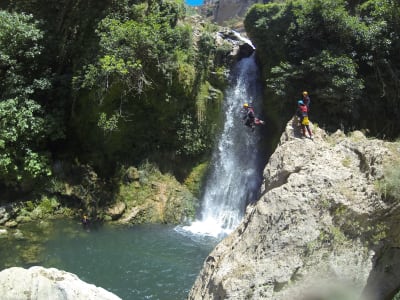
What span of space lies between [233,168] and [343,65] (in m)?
7.37

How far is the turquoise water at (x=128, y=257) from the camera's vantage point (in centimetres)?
1338

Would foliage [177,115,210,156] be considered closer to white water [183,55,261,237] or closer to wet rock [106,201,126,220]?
white water [183,55,261,237]

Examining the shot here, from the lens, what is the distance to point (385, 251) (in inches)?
303

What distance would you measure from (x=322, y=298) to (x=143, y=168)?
14.5 metres

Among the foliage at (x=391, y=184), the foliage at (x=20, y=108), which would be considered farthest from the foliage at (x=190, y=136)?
the foliage at (x=391, y=184)

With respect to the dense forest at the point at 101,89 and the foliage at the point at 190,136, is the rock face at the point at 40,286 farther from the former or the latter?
the foliage at the point at 190,136

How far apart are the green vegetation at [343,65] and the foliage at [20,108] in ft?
36.8

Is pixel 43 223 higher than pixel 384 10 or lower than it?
lower

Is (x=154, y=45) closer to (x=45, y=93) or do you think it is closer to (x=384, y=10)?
(x=45, y=93)

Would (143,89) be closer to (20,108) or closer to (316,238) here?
(20,108)

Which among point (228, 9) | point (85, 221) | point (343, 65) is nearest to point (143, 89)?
point (85, 221)

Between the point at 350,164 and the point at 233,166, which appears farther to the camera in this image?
the point at 233,166

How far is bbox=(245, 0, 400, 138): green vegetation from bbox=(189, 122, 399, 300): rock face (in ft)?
37.1

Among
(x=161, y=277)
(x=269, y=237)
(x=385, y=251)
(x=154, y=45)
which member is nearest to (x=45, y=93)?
(x=154, y=45)
